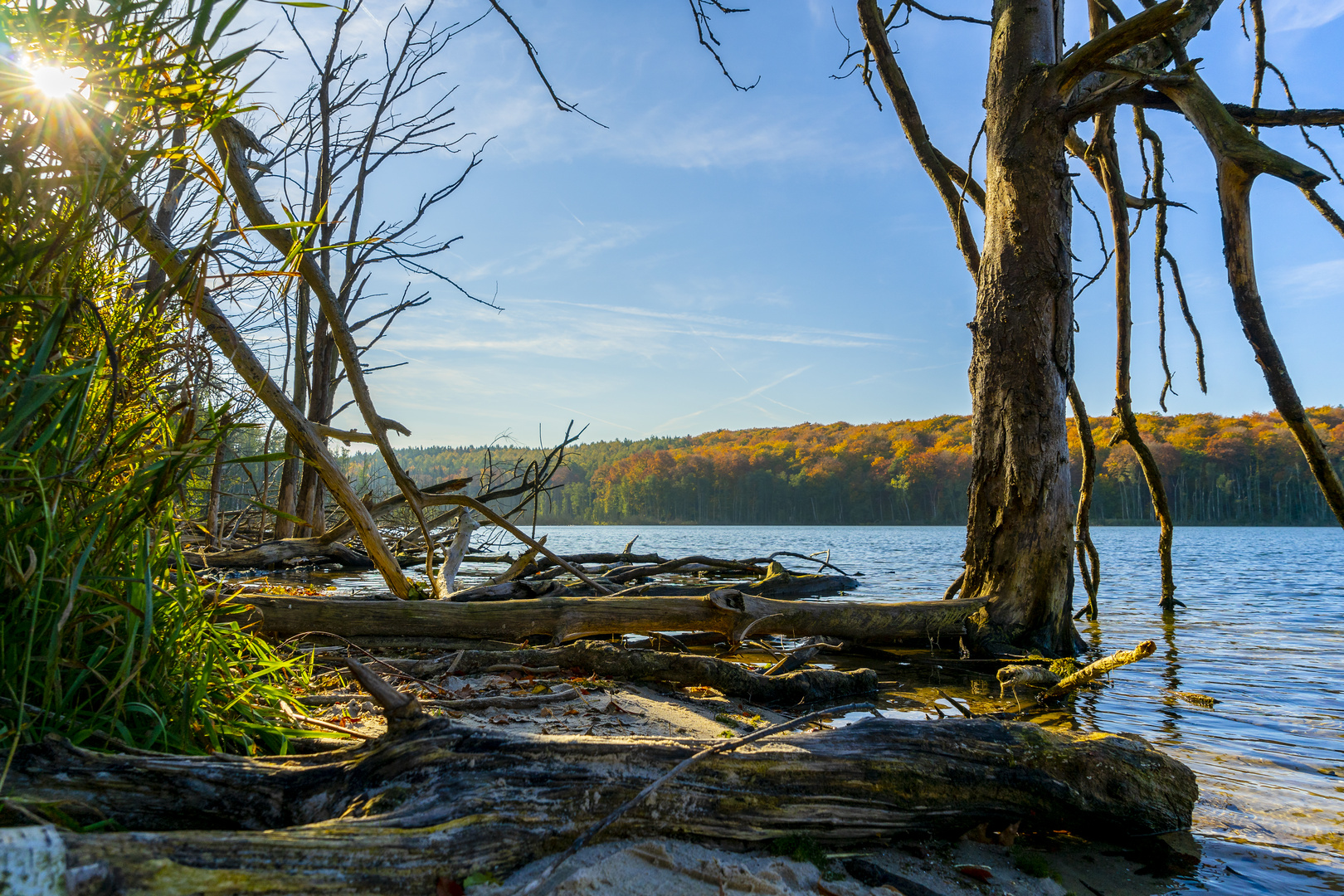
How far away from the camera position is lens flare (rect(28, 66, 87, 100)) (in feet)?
4.81

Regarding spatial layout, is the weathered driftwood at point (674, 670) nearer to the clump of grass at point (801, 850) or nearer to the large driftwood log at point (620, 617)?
the large driftwood log at point (620, 617)

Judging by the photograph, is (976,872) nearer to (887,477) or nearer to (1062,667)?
(1062,667)

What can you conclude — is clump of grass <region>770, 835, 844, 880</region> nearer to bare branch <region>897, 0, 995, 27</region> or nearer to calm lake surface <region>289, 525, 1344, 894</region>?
calm lake surface <region>289, 525, 1344, 894</region>

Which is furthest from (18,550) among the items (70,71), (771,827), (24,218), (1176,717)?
(1176,717)

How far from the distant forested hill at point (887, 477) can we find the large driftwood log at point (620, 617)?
127ft

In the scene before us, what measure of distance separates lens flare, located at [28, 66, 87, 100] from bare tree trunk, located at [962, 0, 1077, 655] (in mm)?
5125

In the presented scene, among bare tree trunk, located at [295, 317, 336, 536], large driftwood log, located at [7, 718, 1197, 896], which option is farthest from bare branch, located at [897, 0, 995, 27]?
bare tree trunk, located at [295, 317, 336, 536]

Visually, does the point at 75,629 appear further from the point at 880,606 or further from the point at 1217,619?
the point at 1217,619

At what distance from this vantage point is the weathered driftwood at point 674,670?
395 cm

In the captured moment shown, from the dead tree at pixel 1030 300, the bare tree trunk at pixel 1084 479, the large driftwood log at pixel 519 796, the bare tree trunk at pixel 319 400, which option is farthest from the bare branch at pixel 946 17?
the bare tree trunk at pixel 319 400

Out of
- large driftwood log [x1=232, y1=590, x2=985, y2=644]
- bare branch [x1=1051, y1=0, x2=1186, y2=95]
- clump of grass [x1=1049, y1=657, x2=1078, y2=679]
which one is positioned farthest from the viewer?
large driftwood log [x1=232, y1=590, x2=985, y2=644]

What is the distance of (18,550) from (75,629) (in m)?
0.21

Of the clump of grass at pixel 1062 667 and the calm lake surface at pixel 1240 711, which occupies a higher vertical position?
the clump of grass at pixel 1062 667

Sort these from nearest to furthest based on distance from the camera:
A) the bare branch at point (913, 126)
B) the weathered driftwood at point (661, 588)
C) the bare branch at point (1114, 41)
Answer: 1. the bare branch at point (1114, 41)
2. the weathered driftwood at point (661, 588)
3. the bare branch at point (913, 126)
